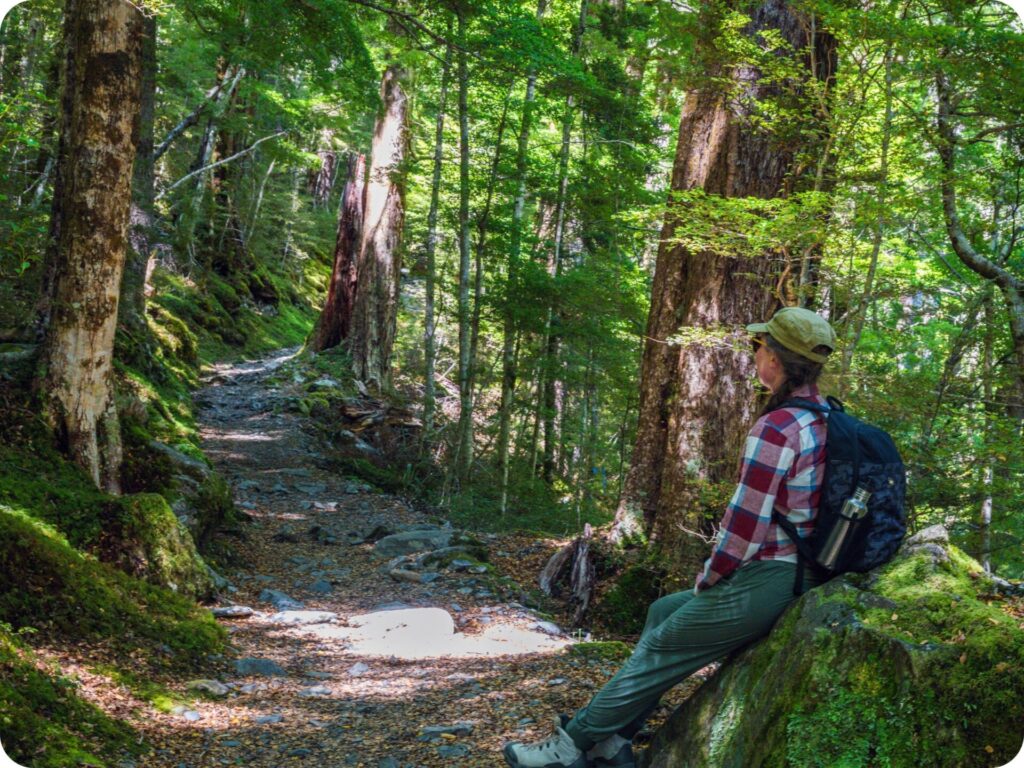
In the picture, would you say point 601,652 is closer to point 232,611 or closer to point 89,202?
point 232,611

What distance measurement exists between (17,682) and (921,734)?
354cm

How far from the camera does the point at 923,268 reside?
15094 millimetres

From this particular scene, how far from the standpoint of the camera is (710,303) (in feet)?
21.8

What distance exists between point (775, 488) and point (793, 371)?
0.48 meters

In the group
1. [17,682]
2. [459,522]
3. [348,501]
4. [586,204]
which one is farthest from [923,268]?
[17,682]

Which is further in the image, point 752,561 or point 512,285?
point 512,285

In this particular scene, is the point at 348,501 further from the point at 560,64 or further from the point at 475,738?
the point at 475,738

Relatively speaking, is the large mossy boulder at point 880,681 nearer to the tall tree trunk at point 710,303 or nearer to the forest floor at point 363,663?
the forest floor at point 363,663

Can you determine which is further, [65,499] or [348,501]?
[348,501]

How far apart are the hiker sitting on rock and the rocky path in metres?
0.96

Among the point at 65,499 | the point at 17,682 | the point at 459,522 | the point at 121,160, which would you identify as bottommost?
the point at 459,522

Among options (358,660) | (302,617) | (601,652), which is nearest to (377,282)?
(302,617)

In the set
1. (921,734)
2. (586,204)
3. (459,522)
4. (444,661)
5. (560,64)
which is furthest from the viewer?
(586,204)

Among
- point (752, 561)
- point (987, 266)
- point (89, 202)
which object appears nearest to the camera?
point (752, 561)
